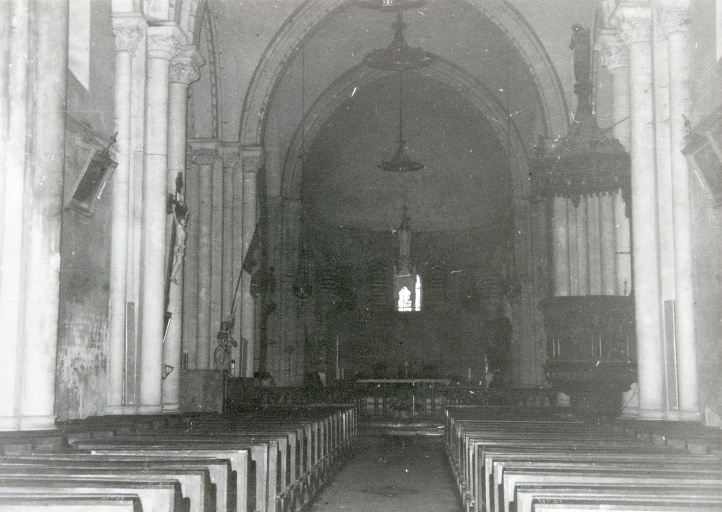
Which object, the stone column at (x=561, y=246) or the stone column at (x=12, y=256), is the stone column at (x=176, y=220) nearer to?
the stone column at (x=12, y=256)

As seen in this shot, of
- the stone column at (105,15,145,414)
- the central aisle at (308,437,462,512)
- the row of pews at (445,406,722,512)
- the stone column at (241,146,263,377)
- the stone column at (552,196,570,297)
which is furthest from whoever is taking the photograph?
the stone column at (241,146,263,377)

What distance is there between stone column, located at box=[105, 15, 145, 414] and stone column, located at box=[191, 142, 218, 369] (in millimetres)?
5331

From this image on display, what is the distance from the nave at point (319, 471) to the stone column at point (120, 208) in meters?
2.18

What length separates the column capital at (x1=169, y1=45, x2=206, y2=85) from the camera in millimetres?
12203

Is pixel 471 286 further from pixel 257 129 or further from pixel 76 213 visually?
pixel 76 213

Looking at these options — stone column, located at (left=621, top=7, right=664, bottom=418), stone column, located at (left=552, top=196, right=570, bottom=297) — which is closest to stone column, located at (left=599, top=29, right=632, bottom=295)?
stone column, located at (left=621, top=7, right=664, bottom=418)

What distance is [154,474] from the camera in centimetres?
363

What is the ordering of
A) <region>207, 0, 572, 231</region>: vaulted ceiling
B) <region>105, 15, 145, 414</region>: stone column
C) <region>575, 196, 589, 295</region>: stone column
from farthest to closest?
<region>207, 0, 572, 231</region>: vaulted ceiling → <region>575, 196, 589, 295</region>: stone column → <region>105, 15, 145, 414</region>: stone column

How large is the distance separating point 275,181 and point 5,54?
15139 millimetres

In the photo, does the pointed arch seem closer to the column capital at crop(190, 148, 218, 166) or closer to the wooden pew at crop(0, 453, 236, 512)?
the column capital at crop(190, 148, 218, 166)

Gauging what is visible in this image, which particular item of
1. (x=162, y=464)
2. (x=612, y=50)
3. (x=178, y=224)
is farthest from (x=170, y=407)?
(x=162, y=464)

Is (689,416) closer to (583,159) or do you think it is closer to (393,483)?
(393,483)

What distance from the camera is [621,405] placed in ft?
36.8

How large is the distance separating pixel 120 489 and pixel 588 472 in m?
2.03
